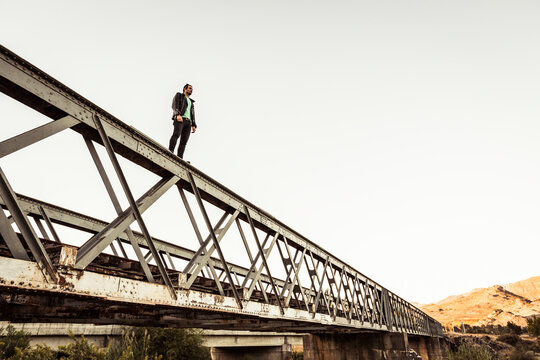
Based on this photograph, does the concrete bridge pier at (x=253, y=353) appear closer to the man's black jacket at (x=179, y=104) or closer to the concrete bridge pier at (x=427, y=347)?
the concrete bridge pier at (x=427, y=347)

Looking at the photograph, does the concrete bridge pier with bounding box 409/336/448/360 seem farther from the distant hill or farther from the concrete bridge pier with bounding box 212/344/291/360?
the distant hill

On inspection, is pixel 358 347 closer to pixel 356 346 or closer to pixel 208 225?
pixel 356 346

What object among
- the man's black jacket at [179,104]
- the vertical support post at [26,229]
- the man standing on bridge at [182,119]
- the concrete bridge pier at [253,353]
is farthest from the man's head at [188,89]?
the concrete bridge pier at [253,353]

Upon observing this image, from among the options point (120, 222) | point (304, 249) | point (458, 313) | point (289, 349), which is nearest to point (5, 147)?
point (120, 222)

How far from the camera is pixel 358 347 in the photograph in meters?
18.5

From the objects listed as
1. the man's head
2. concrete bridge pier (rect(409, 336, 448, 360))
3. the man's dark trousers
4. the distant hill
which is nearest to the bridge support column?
concrete bridge pier (rect(409, 336, 448, 360))

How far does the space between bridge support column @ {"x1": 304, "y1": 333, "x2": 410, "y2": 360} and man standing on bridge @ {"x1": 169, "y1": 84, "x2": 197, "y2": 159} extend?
1541 centimetres

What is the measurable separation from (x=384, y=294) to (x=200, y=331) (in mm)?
12212

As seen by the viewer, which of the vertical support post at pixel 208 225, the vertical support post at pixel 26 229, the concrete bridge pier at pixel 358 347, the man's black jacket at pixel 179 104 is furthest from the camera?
the concrete bridge pier at pixel 358 347

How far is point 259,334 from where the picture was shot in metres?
30.6

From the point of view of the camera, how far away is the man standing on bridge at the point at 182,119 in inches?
282

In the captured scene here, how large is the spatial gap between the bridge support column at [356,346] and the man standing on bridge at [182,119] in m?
15.4

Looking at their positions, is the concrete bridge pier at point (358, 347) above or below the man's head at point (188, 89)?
below

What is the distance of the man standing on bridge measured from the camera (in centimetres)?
716
